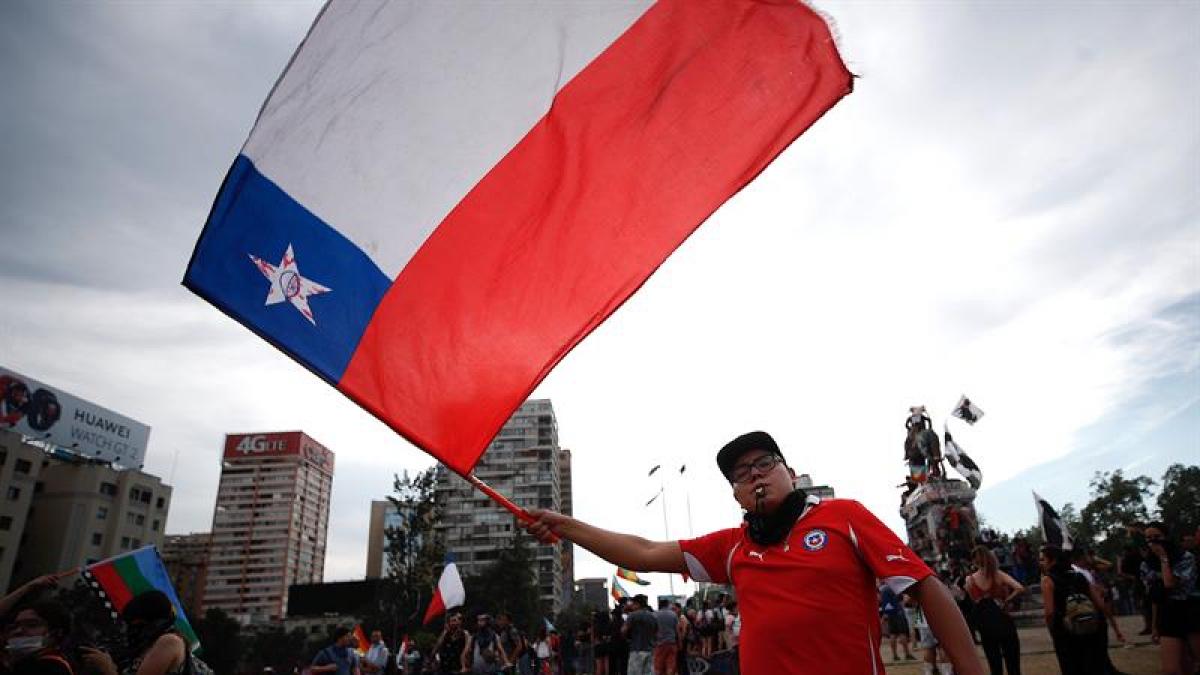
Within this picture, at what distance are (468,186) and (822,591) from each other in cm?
251

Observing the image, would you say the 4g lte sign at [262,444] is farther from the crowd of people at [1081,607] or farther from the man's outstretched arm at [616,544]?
the man's outstretched arm at [616,544]

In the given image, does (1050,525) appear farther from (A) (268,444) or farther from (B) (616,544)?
(A) (268,444)

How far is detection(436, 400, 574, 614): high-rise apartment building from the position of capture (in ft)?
355

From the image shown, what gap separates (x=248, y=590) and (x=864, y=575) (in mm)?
182990

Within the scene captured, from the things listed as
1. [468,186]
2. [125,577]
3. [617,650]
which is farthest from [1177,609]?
[617,650]

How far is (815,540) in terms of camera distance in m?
2.56

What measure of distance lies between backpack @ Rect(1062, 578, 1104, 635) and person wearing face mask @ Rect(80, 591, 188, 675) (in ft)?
23.7

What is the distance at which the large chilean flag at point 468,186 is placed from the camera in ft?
10.8

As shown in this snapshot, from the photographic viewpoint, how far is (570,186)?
346cm

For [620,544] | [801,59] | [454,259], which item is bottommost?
[620,544]

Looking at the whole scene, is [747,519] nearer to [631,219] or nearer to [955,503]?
[631,219]

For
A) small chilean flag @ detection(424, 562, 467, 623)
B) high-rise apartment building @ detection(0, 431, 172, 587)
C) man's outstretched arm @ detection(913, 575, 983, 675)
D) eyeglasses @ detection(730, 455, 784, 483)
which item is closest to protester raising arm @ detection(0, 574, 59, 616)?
eyeglasses @ detection(730, 455, 784, 483)

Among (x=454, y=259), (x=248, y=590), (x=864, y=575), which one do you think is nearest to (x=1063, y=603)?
(x=864, y=575)

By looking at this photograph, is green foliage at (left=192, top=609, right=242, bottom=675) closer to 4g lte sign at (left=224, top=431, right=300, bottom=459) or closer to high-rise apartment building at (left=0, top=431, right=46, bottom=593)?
high-rise apartment building at (left=0, top=431, right=46, bottom=593)
